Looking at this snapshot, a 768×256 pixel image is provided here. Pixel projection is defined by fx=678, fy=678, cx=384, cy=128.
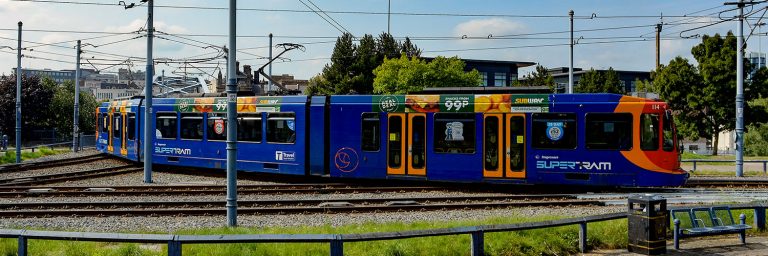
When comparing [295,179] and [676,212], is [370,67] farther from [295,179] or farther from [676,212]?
[676,212]

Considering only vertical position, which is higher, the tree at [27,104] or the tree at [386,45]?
the tree at [386,45]

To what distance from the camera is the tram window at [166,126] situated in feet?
78.1

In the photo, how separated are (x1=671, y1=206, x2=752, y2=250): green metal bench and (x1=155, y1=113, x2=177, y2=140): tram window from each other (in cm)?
1783

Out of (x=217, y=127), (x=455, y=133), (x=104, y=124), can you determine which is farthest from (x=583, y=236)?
(x=104, y=124)

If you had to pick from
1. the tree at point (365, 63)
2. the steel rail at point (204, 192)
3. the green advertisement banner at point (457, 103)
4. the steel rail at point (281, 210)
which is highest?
the tree at point (365, 63)

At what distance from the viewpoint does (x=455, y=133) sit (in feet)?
59.7

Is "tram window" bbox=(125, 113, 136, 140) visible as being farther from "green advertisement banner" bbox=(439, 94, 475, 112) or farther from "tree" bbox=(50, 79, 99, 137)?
"tree" bbox=(50, 79, 99, 137)

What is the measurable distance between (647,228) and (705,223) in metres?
2.06

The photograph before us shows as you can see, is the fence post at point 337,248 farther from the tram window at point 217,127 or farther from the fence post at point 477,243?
the tram window at point 217,127

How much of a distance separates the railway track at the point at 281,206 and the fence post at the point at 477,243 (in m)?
6.32

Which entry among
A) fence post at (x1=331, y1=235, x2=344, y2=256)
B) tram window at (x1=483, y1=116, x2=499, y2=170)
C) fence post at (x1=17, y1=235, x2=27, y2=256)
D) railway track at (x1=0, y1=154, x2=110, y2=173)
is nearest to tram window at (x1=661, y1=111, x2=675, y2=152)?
tram window at (x1=483, y1=116, x2=499, y2=170)

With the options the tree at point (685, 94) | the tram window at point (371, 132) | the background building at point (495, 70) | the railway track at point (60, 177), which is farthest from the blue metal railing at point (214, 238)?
the background building at point (495, 70)

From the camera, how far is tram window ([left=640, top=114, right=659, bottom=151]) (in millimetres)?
16547

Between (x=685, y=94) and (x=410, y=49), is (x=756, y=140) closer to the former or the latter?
(x=685, y=94)
